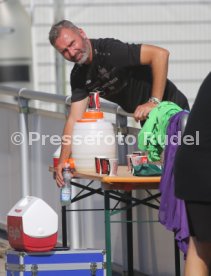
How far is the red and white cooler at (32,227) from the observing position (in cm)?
657

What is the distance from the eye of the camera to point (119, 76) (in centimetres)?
670

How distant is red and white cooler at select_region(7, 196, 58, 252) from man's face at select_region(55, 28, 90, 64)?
0.99 m

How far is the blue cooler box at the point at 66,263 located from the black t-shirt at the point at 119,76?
107 cm

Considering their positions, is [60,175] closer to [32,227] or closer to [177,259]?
[32,227]

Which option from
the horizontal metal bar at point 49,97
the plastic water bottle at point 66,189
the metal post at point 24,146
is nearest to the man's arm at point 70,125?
the plastic water bottle at point 66,189

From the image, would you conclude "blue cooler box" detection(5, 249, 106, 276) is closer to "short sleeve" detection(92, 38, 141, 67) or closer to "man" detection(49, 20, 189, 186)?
"man" detection(49, 20, 189, 186)

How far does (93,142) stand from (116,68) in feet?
1.67

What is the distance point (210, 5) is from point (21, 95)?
23.0ft

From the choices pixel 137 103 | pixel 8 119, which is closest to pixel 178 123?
Answer: pixel 137 103

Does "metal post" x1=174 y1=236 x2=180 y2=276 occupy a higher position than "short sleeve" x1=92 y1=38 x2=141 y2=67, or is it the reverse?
"short sleeve" x1=92 y1=38 x2=141 y2=67

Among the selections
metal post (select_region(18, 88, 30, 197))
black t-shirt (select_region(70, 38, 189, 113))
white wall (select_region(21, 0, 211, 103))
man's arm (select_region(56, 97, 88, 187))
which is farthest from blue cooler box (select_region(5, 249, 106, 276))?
white wall (select_region(21, 0, 211, 103))

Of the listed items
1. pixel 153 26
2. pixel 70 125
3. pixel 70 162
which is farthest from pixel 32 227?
pixel 153 26

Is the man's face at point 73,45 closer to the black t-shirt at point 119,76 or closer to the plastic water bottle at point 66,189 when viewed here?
the black t-shirt at point 119,76

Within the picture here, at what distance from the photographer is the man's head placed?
6.52 meters
